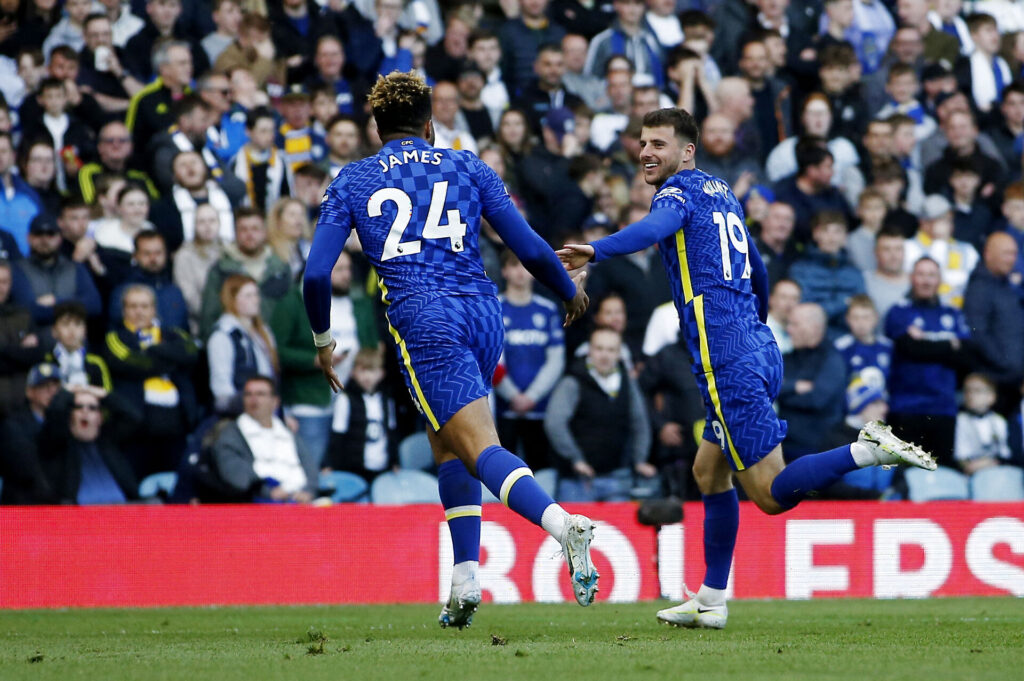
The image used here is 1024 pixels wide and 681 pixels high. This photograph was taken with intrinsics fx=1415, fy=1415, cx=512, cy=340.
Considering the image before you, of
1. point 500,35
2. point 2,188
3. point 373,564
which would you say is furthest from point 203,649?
point 500,35

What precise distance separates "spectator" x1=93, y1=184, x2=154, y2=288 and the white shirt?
1.79 metres

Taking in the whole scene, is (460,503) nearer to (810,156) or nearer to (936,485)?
(936,485)

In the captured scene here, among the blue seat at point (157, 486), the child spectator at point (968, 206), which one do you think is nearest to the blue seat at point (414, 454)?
the blue seat at point (157, 486)

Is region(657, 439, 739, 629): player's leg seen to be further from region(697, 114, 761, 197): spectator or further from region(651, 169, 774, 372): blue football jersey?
region(697, 114, 761, 197): spectator

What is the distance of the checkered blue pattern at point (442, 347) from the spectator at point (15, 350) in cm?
506

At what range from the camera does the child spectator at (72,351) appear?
10.6 metres

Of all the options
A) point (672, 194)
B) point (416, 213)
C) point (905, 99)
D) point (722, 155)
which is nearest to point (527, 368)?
point (722, 155)

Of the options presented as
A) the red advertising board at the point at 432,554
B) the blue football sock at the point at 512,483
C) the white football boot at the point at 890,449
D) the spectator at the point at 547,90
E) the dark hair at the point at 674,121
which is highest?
the spectator at the point at 547,90

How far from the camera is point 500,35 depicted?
46.5ft

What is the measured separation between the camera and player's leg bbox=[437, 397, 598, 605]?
5.59m

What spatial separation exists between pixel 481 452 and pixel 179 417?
17.4ft

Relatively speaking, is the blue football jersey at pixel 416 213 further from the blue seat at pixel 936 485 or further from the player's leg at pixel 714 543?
the blue seat at pixel 936 485

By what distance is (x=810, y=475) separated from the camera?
6.68m

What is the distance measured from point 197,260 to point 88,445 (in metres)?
1.78
